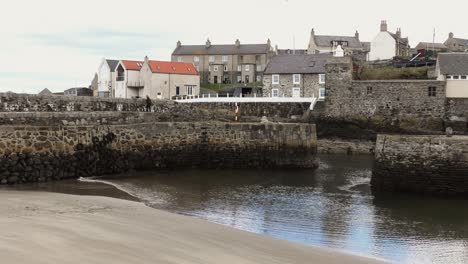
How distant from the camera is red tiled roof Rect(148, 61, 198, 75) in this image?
54844 millimetres

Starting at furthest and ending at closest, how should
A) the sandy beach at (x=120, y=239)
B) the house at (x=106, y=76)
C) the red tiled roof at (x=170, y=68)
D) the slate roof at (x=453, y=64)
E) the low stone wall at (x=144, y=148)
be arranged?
the house at (x=106, y=76) < the red tiled roof at (x=170, y=68) < the slate roof at (x=453, y=64) < the low stone wall at (x=144, y=148) < the sandy beach at (x=120, y=239)

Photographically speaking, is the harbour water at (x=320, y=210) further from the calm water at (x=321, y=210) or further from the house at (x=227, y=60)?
the house at (x=227, y=60)

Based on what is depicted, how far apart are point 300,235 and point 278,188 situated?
6536mm

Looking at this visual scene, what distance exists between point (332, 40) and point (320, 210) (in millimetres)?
65765

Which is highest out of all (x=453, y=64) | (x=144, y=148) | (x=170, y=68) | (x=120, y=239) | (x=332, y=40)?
(x=332, y=40)

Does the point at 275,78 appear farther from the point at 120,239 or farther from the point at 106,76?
the point at 120,239

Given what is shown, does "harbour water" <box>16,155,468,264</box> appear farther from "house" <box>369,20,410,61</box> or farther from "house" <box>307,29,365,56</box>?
"house" <box>307,29,365,56</box>

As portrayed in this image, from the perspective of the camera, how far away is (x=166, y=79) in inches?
2176

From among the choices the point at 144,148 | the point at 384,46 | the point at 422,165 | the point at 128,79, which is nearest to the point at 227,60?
the point at 384,46

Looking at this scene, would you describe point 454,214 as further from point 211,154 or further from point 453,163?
point 211,154

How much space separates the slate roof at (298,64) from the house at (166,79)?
11.6m

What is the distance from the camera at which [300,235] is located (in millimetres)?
10375

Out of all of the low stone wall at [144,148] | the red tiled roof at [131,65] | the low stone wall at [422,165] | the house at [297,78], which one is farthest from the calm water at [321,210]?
the red tiled roof at [131,65]

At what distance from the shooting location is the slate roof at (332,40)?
75938 mm
